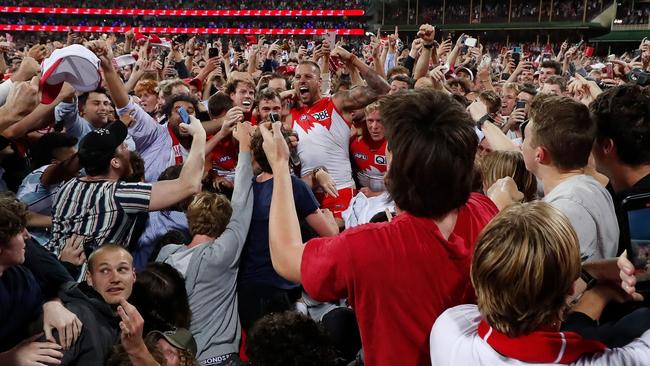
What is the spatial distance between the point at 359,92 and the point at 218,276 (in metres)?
2.48

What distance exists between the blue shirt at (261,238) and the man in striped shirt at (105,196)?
1.24ft

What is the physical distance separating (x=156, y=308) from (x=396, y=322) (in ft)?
4.94

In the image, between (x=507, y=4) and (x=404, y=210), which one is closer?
(x=404, y=210)

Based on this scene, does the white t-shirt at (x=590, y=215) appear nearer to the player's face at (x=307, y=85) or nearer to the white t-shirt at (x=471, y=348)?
the white t-shirt at (x=471, y=348)

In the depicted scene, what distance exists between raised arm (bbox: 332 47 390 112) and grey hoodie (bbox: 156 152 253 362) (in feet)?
6.63

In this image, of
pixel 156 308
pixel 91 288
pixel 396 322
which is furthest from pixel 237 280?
pixel 396 322

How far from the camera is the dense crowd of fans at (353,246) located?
1.59m

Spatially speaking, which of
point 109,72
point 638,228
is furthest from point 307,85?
point 638,228

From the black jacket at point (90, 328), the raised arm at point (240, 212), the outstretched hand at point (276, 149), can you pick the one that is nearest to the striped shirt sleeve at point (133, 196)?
the raised arm at point (240, 212)

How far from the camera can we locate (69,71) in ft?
13.7

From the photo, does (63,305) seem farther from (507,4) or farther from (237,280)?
(507,4)

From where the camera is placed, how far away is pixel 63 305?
251 cm

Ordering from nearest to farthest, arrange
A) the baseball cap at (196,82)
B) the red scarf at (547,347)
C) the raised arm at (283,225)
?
the red scarf at (547,347), the raised arm at (283,225), the baseball cap at (196,82)

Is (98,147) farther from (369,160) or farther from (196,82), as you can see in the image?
(196,82)
